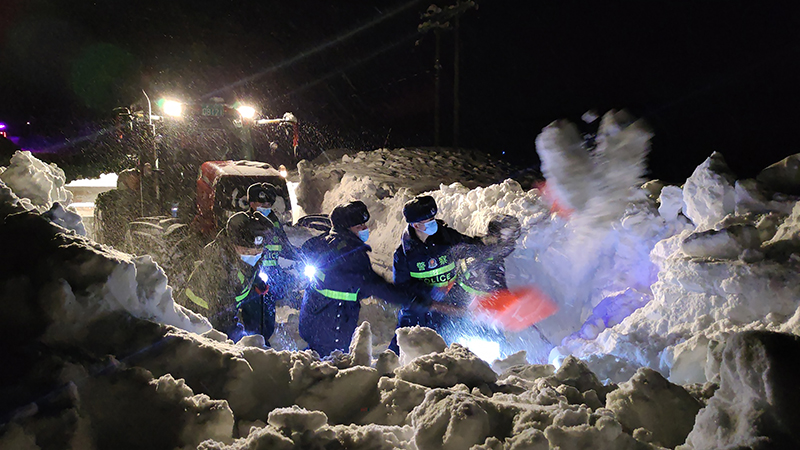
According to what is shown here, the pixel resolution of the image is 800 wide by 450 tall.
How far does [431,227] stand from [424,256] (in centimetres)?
31

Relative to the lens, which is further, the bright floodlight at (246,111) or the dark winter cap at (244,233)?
the bright floodlight at (246,111)

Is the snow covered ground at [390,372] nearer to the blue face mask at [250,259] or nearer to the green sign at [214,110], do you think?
the blue face mask at [250,259]

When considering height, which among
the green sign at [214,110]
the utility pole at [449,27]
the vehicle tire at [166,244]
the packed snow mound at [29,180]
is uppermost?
the utility pole at [449,27]

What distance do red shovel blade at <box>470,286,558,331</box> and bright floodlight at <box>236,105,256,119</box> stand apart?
6.00 m

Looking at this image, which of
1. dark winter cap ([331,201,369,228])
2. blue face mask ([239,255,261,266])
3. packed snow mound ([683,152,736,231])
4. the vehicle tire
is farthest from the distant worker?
packed snow mound ([683,152,736,231])

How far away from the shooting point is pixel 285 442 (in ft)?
5.48

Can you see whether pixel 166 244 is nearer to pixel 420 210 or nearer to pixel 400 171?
pixel 420 210

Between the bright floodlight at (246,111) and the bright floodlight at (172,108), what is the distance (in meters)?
1.13

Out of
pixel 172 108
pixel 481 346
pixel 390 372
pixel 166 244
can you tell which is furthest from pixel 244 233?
pixel 172 108

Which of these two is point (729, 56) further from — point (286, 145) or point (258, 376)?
point (258, 376)

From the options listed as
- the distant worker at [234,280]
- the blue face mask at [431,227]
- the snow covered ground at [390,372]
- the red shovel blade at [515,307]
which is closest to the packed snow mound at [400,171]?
the red shovel blade at [515,307]

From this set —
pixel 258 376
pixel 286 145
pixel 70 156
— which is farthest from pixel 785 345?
pixel 70 156

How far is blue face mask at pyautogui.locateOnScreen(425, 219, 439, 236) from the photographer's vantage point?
16.5ft

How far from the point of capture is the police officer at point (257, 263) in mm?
4711
